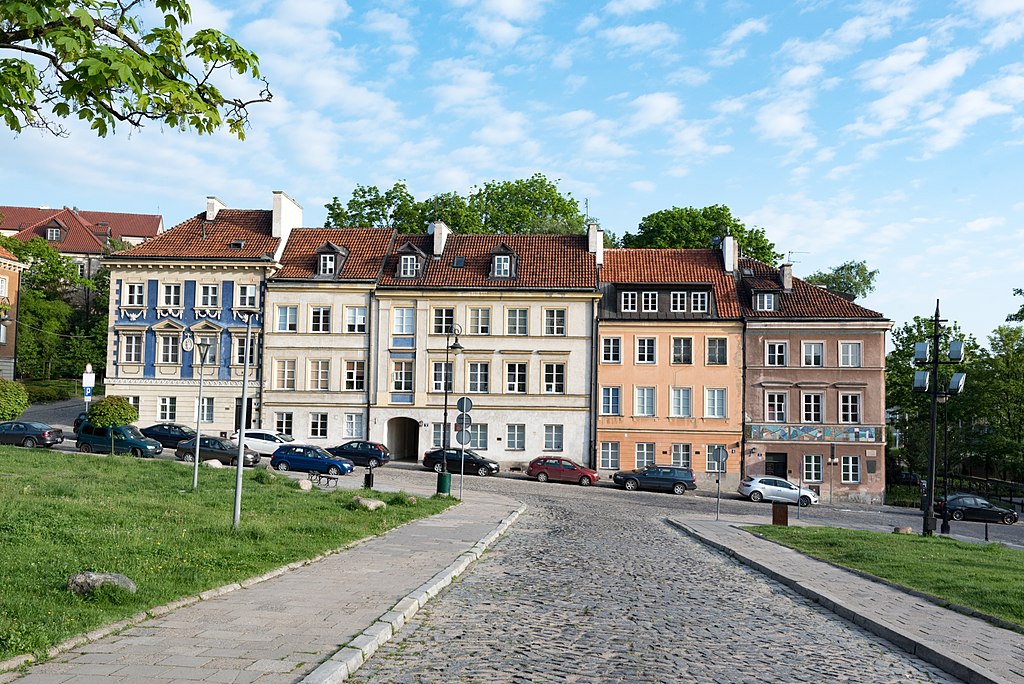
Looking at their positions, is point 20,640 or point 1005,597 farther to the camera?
point 1005,597

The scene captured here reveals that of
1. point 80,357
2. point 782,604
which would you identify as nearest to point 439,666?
point 782,604

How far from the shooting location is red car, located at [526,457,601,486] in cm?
4588

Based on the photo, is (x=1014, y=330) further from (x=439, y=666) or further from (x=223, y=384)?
(x=439, y=666)

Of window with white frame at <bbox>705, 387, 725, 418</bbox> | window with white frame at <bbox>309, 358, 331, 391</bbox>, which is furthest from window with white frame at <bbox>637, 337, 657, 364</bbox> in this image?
window with white frame at <bbox>309, 358, 331, 391</bbox>

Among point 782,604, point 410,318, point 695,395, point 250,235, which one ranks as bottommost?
point 782,604

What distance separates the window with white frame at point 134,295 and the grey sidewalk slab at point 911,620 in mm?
41875

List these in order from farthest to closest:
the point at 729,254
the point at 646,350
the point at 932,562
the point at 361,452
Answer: the point at 729,254
the point at 646,350
the point at 361,452
the point at 932,562

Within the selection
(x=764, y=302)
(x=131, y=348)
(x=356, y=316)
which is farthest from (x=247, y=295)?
(x=764, y=302)

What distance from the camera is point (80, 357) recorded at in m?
76.9

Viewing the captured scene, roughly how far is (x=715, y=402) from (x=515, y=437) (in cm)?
1084

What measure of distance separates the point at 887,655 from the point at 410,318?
43.0 meters

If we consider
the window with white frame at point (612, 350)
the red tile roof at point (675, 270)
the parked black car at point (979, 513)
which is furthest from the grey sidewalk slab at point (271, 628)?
the red tile roof at point (675, 270)

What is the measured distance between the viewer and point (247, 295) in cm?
5188

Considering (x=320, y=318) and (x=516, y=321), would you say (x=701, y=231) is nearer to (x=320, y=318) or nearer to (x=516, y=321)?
(x=516, y=321)
